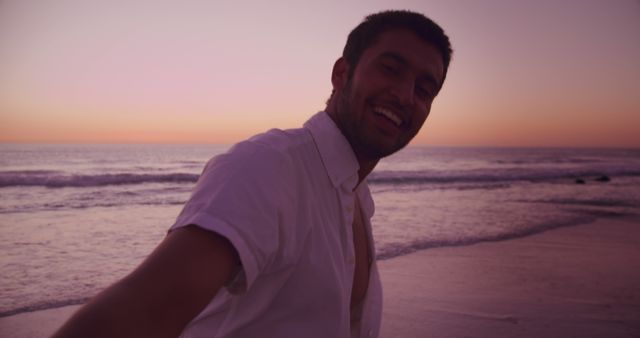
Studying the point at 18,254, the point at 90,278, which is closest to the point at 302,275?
the point at 90,278

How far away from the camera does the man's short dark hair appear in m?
1.70

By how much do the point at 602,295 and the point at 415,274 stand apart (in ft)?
7.66

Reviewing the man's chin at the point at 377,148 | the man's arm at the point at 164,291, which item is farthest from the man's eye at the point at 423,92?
the man's arm at the point at 164,291

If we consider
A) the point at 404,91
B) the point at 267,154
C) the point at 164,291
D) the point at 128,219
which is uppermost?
the point at 404,91

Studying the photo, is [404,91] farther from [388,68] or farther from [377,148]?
[377,148]

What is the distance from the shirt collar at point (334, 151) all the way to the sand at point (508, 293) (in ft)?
10.6

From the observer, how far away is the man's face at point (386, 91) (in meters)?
1.55

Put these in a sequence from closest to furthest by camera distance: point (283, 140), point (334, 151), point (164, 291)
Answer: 1. point (164, 291)
2. point (283, 140)
3. point (334, 151)

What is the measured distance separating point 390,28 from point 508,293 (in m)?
4.73

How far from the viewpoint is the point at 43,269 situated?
5852 millimetres

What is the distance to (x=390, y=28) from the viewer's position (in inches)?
67.4

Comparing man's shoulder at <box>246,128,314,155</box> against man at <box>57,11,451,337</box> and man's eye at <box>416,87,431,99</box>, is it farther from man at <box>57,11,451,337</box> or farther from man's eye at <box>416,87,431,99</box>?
man's eye at <box>416,87,431,99</box>

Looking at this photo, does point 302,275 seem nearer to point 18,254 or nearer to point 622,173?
point 18,254

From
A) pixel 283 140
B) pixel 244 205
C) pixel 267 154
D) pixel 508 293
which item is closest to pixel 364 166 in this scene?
pixel 283 140
